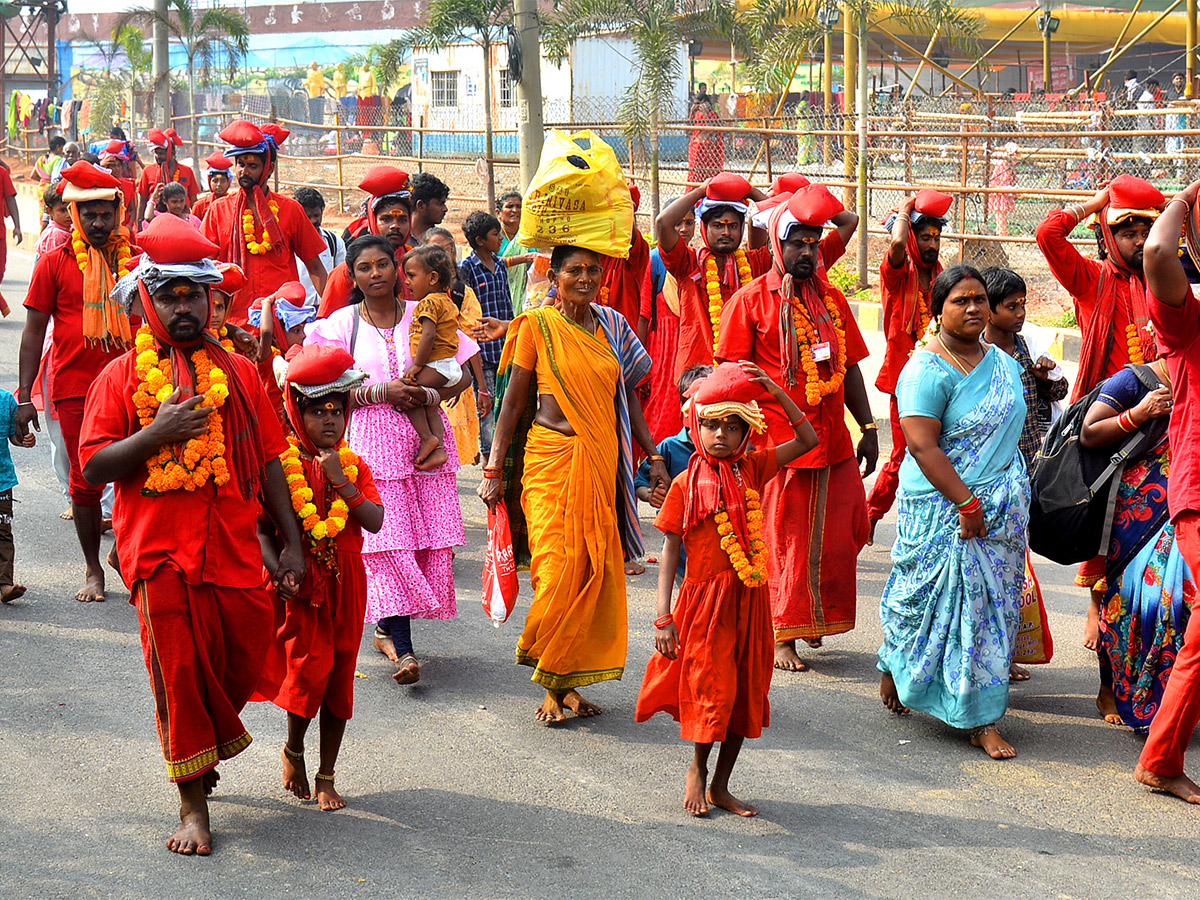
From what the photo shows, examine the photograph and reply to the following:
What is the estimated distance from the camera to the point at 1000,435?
5516 millimetres

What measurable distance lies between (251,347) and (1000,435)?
3.01 metres

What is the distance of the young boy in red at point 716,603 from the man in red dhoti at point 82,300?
3.93 m

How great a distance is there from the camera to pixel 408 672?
20.4 ft

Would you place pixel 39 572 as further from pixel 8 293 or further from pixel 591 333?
pixel 8 293

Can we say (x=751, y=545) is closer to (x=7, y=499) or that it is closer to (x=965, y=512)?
(x=965, y=512)

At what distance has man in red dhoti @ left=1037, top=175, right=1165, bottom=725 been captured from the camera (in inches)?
240

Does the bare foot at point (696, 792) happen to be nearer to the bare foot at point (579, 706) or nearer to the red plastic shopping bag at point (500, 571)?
the bare foot at point (579, 706)

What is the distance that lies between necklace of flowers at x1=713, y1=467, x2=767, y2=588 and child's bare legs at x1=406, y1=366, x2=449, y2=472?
195 centimetres

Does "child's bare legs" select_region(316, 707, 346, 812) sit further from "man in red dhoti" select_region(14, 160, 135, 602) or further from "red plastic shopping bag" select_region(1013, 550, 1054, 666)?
"man in red dhoti" select_region(14, 160, 135, 602)

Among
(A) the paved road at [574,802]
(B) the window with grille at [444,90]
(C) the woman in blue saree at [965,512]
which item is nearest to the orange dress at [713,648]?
(A) the paved road at [574,802]

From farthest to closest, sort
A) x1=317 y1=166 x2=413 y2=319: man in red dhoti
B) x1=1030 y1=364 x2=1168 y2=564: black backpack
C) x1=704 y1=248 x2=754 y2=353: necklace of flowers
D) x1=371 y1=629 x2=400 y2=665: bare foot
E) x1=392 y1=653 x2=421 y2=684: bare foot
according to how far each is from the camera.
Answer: x1=317 y1=166 x2=413 y2=319: man in red dhoti
x1=704 y1=248 x2=754 y2=353: necklace of flowers
x1=371 y1=629 x2=400 y2=665: bare foot
x1=392 y1=653 x2=421 y2=684: bare foot
x1=1030 y1=364 x2=1168 y2=564: black backpack

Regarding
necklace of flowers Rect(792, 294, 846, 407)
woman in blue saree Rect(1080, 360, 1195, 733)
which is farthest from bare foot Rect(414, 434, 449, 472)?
woman in blue saree Rect(1080, 360, 1195, 733)

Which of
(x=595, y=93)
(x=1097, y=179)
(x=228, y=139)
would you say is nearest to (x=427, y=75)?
(x=595, y=93)

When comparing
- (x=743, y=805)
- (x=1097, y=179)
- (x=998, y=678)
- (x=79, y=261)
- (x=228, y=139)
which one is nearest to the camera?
(x=743, y=805)
